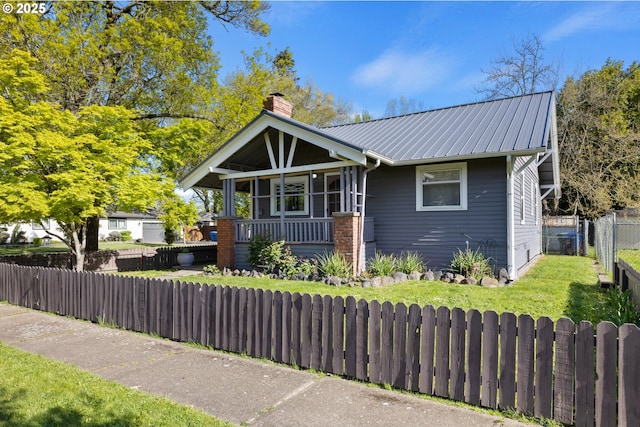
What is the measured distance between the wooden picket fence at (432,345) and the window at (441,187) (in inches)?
292

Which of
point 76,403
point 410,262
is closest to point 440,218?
point 410,262

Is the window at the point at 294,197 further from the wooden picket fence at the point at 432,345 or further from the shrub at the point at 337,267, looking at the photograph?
the wooden picket fence at the point at 432,345

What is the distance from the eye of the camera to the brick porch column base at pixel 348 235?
35.9ft

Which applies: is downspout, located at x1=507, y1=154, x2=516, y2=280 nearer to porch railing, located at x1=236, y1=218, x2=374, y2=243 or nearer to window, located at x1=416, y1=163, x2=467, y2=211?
window, located at x1=416, y1=163, x2=467, y2=211

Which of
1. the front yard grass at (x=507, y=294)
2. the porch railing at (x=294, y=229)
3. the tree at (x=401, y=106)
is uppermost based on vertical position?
the tree at (x=401, y=106)

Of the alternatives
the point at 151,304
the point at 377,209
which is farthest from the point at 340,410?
the point at 377,209

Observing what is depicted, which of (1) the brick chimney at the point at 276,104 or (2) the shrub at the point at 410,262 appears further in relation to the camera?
(1) the brick chimney at the point at 276,104

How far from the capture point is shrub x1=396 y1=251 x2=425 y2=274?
11070 millimetres

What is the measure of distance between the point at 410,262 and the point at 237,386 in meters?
7.70

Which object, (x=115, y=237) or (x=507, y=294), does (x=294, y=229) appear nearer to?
(x=507, y=294)

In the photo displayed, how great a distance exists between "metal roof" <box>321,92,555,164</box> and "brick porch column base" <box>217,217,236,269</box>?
475 centimetres

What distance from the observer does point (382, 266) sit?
1091 cm

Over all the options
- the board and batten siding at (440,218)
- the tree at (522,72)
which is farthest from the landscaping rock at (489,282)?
the tree at (522,72)

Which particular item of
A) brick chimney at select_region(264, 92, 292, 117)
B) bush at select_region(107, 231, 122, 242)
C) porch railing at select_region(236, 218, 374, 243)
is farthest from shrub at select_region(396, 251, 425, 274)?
bush at select_region(107, 231, 122, 242)
